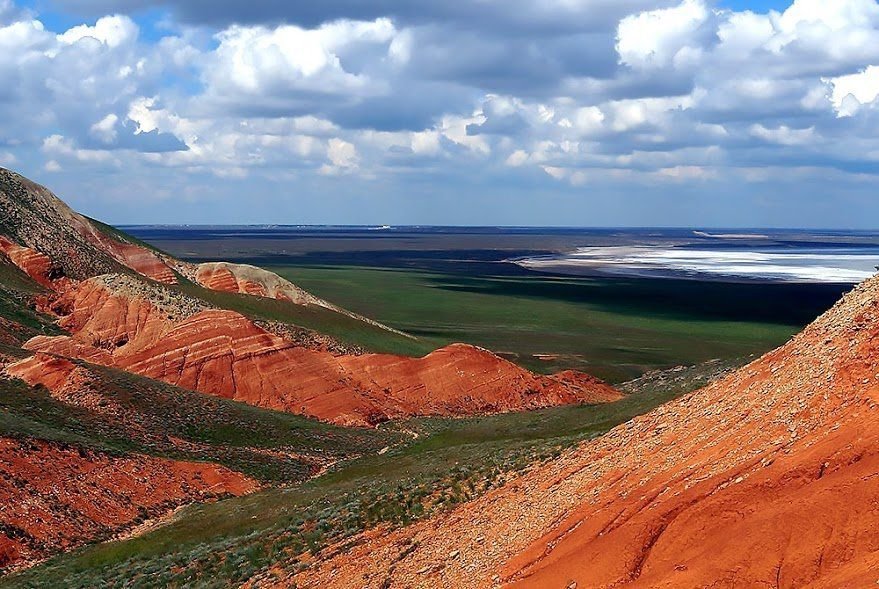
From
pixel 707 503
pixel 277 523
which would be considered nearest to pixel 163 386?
pixel 277 523

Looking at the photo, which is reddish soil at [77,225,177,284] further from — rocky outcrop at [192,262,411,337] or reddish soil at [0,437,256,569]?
reddish soil at [0,437,256,569]

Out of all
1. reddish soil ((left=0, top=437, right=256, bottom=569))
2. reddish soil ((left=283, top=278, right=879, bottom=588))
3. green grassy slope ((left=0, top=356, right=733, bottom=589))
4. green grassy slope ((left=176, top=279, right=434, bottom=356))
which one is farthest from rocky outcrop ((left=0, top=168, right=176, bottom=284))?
reddish soil ((left=283, top=278, right=879, bottom=588))

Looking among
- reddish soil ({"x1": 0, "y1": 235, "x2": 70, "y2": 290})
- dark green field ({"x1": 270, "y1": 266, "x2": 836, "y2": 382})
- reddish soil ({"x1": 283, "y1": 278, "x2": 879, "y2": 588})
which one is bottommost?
dark green field ({"x1": 270, "y1": 266, "x2": 836, "y2": 382})

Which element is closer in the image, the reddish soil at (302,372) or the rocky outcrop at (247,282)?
the reddish soil at (302,372)

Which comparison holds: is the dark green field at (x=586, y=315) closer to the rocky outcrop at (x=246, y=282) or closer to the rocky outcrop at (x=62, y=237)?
the rocky outcrop at (x=246, y=282)

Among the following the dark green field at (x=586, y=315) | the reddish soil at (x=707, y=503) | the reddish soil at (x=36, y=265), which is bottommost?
the dark green field at (x=586, y=315)

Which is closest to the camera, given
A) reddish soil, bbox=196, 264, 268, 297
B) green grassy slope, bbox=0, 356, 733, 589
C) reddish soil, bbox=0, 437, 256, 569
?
green grassy slope, bbox=0, 356, 733, 589

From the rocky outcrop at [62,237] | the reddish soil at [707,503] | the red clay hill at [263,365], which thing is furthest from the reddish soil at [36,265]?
the reddish soil at [707,503]
